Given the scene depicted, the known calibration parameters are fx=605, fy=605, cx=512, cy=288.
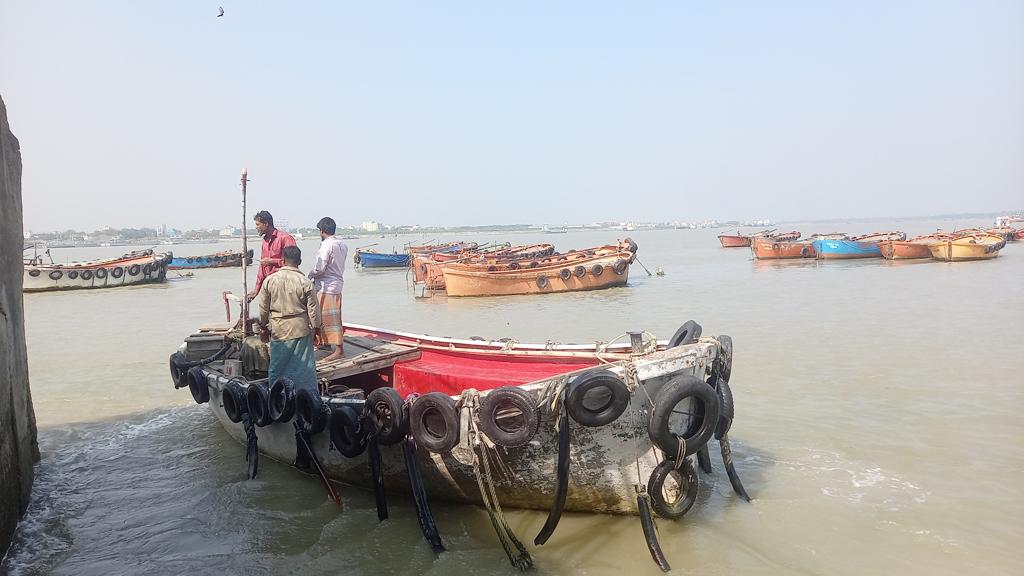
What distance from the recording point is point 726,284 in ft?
82.1

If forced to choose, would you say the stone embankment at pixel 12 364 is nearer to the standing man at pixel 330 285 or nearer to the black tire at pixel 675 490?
the standing man at pixel 330 285

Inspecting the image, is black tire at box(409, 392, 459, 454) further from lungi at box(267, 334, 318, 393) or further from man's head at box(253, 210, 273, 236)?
man's head at box(253, 210, 273, 236)

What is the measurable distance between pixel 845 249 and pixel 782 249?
11.2 feet

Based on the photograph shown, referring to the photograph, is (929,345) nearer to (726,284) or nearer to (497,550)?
(497,550)

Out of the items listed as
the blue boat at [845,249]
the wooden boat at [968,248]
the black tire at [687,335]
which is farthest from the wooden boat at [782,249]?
the black tire at [687,335]

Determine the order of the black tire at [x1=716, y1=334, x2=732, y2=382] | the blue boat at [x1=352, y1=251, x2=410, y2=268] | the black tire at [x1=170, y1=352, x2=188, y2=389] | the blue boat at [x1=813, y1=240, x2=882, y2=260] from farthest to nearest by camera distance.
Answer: the blue boat at [x1=352, y1=251, x2=410, y2=268] → the blue boat at [x1=813, y1=240, x2=882, y2=260] → the black tire at [x1=170, y1=352, x2=188, y2=389] → the black tire at [x1=716, y1=334, x2=732, y2=382]

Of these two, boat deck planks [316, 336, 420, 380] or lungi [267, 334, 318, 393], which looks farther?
boat deck planks [316, 336, 420, 380]

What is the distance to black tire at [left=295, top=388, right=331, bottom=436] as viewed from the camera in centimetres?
540

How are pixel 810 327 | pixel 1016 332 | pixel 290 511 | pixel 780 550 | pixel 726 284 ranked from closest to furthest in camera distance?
pixel 780 550, pixel 290 511, pixel 1016 332, pixel 810 327, pixel 726 284

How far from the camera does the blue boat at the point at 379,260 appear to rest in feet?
143

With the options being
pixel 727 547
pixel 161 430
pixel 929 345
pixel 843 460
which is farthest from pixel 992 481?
pixel 161 430

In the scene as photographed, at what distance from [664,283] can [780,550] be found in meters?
22.6

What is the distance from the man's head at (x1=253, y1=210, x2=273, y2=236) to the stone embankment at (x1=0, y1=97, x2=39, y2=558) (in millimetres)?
2248

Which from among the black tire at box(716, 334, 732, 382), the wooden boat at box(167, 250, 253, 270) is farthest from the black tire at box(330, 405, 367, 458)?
the wooden boat at box(167, 250, 253, 270)
